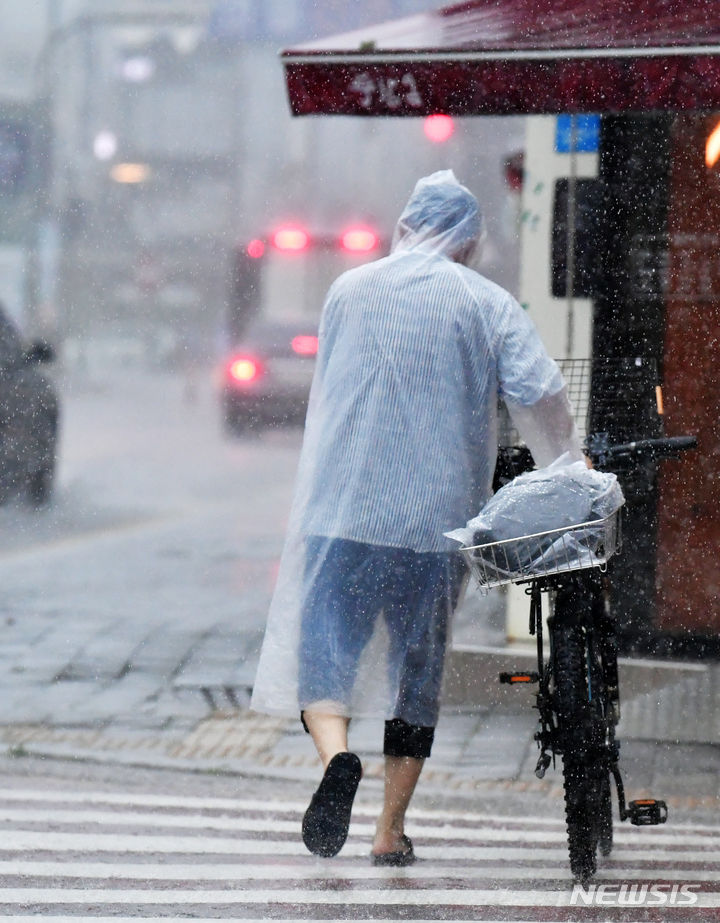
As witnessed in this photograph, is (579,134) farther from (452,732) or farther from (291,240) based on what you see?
(291,240)

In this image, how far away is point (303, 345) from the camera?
22.4 meters

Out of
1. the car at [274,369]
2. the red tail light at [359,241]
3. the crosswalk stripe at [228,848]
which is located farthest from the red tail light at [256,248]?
the crosswalk stripe at [228,848]

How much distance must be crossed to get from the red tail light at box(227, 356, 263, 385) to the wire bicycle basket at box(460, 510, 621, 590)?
1793cm

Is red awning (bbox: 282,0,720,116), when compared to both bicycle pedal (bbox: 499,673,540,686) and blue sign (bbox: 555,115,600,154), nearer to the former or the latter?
blue sign (bbox: 555,115,600,154)

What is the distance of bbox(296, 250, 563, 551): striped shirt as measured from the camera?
4.43m

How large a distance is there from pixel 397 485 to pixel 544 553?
521 mm

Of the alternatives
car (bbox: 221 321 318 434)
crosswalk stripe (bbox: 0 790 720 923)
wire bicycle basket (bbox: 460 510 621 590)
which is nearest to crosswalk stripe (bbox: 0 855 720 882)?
crosswalk stripe (bbox: 0 790 720 923)

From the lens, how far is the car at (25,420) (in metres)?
13.6

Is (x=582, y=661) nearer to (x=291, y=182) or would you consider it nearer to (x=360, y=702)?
(x=360, y=702)

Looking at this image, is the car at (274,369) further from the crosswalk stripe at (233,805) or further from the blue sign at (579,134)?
the crosswalk stripe at (233,805)

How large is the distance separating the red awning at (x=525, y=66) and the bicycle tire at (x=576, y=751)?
1733mm

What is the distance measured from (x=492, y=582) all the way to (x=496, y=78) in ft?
5.83

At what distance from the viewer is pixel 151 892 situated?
13.7ft

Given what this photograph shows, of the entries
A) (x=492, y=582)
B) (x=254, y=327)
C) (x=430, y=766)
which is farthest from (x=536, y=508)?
(x=254, y=327)
